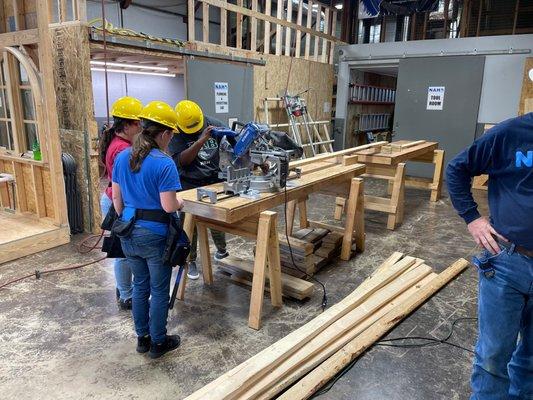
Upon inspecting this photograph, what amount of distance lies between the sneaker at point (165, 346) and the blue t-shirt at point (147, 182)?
74 centimetres

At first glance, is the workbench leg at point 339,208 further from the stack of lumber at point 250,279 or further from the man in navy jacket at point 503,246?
the man in navy jacket at point 503,246

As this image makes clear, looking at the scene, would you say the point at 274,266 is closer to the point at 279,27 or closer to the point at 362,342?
the point at 362,342

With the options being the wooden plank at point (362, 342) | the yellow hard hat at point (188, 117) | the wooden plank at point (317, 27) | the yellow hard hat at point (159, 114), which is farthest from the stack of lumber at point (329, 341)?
the wooden plank at point (317, 27)

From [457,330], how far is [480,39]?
20.8 ft

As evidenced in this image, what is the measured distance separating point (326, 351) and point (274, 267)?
765mm

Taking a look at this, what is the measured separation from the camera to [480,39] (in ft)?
23.6

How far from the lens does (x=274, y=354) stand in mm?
2287

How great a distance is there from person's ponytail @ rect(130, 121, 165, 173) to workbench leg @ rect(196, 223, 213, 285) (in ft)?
3.70

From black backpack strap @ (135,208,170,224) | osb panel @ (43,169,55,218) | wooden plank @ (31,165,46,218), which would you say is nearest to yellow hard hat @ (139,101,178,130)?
black backpack strap @ (135,208,170,224)

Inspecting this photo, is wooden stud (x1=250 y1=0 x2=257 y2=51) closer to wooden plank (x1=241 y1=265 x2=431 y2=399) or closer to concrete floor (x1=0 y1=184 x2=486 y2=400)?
concrete floor (x1=0 y1=184 x2=486 y2=400)

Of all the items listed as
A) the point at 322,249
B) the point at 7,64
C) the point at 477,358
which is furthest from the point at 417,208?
the point at 7,64

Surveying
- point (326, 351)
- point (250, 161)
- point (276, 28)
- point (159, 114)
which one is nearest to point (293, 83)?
point (276, 28)

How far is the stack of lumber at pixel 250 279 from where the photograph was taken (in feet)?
10.5

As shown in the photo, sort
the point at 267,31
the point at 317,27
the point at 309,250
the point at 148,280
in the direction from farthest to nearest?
the point at 317,27
the point at 267,31
the point at 309,250
the point at 148,280
